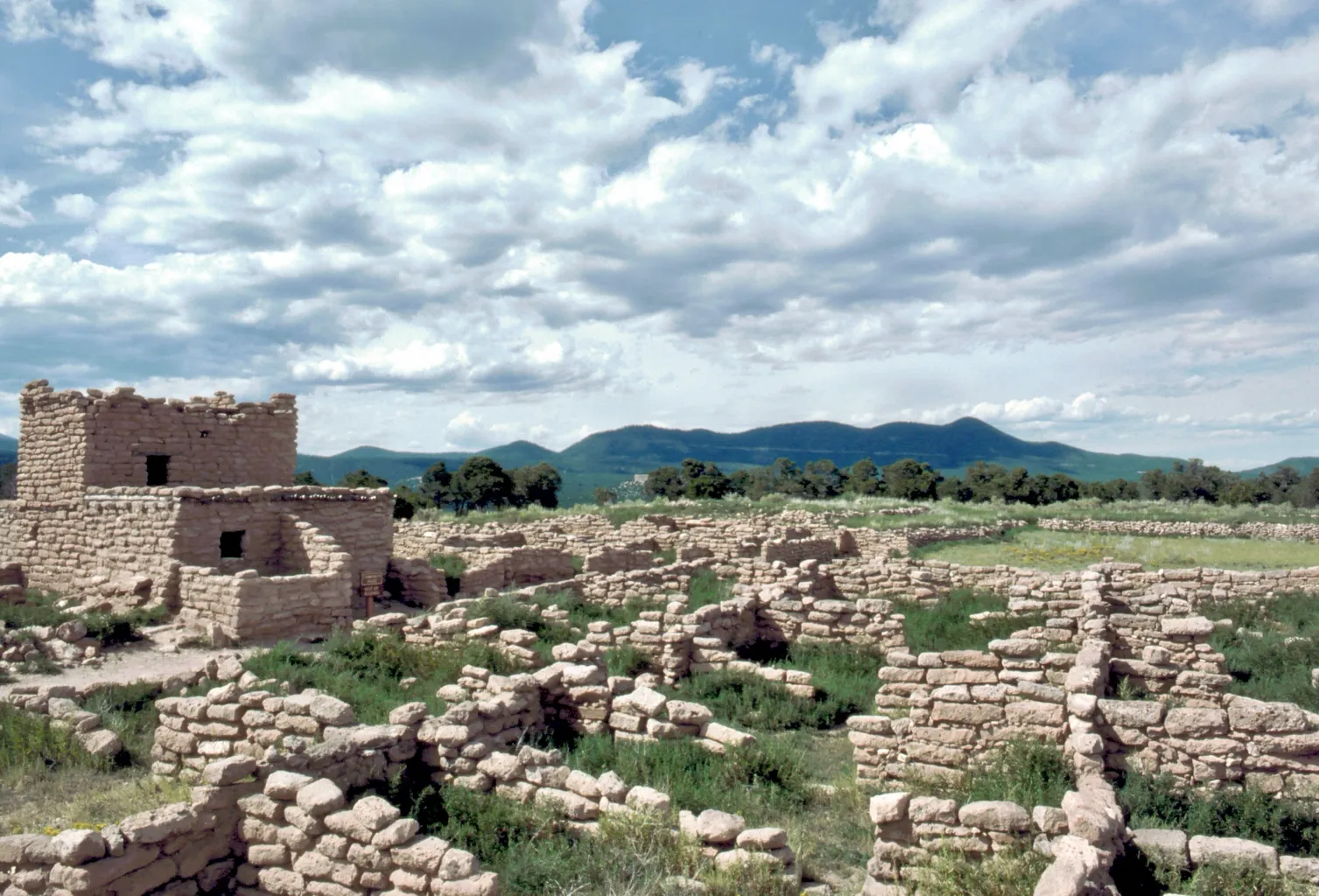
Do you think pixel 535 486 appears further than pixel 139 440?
Yes

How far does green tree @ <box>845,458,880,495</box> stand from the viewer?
317ft

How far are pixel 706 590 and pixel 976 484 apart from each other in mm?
95237

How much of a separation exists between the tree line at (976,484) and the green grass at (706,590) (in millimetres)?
69792

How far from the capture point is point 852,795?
24.9 ft

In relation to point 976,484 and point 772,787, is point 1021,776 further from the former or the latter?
point 976,484

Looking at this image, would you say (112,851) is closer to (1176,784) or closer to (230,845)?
(230,845)

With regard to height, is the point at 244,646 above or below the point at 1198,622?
below

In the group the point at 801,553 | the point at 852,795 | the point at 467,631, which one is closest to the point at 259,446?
the point at 467,631

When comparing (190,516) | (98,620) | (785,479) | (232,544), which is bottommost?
(785,479)

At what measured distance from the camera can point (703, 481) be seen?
83.9m

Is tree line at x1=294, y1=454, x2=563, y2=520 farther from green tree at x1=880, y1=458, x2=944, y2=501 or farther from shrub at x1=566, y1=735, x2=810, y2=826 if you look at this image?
shrub at x1=566, y1=735, x2=810, y2=826

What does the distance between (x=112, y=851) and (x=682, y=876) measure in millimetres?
3793

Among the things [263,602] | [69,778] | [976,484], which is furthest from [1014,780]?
[976,484]

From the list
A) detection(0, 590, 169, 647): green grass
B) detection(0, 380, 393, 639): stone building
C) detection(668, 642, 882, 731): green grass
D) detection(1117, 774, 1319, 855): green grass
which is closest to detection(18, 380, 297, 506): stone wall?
detection(0, 380, 393, 639): stone building
